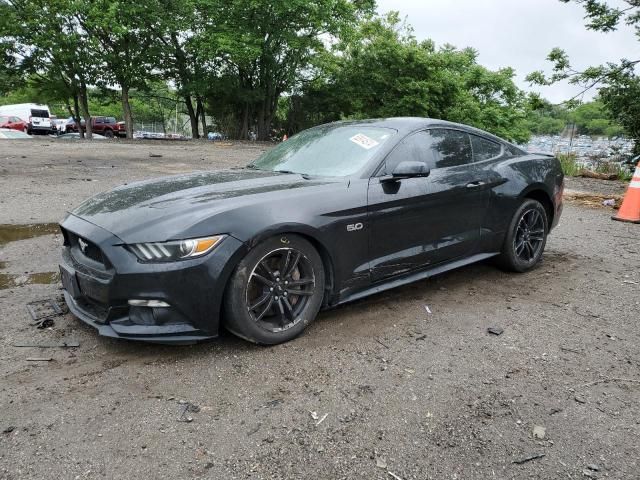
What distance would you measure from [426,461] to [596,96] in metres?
14.6

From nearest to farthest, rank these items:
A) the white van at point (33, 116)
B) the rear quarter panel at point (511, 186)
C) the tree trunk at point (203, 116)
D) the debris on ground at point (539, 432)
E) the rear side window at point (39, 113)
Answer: the debris on ground at point (539, 432), the rear quarter panel at point (511, 186), the tree trunk at point (203, 116), the white van at point (33, 116), the rear side window at point (39, 113)

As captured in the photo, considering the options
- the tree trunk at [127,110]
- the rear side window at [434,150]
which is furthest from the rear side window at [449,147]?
the tree trunk at [127,110]

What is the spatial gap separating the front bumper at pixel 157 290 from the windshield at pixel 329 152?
1.22 metres

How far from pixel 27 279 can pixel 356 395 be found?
3.25 metres

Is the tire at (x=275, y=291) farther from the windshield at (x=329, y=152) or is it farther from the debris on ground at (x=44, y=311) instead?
the debris on ground at (x=44, y=311)

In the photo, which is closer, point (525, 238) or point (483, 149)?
point (483, 149)

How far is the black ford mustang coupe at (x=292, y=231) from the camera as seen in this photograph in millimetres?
2877

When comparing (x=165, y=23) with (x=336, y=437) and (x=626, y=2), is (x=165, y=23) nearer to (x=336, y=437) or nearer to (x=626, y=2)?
(x=626, y=2)

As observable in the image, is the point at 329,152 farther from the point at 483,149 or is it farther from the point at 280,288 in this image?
the point at 483,149

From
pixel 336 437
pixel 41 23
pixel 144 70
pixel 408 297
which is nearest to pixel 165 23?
pixel 144 70

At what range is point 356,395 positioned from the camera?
8.86 ft

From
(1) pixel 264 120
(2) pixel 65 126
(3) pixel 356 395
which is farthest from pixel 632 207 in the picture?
(2) pixel 65 126

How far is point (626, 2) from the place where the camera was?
12969 mm

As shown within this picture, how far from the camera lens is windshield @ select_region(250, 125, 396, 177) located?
3.83 meters
